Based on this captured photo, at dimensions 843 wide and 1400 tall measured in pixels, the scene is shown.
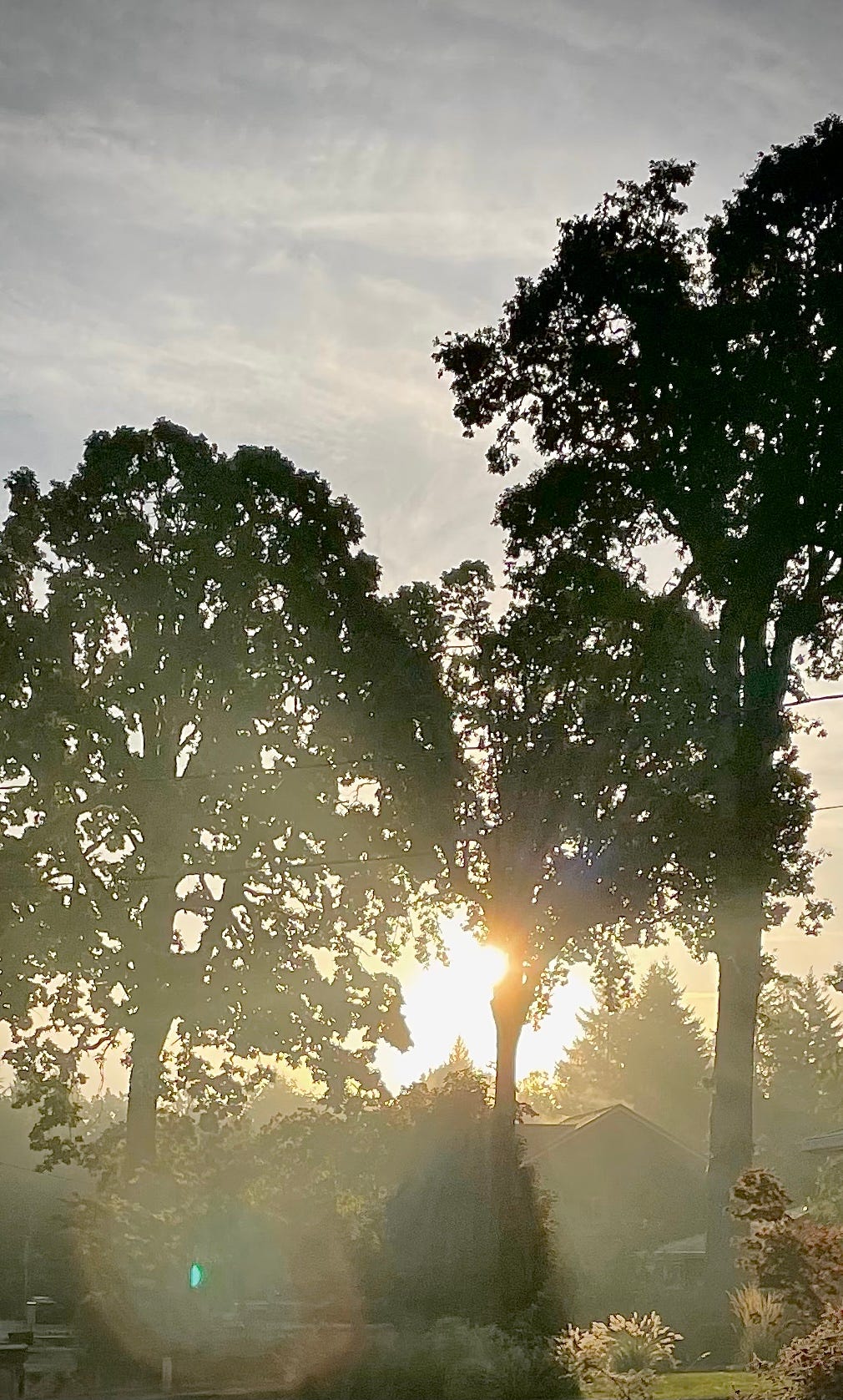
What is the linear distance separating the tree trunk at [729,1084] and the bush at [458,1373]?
27.6ft

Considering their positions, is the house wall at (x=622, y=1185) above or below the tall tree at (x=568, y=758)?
below

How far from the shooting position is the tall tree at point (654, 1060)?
114 m

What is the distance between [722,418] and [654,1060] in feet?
327

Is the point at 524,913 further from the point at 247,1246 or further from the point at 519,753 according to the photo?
the point at 247,1246

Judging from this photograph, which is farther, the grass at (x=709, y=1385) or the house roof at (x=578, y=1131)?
the house roof at (x=578, y=1131)

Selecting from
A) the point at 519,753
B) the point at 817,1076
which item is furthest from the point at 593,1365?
the point at 817,1076

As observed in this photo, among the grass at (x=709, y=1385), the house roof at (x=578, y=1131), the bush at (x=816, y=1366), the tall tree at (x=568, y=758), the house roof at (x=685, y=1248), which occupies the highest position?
the tall tree at (x=568, y=758)

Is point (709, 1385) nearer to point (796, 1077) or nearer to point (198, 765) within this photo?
point (198, 765)

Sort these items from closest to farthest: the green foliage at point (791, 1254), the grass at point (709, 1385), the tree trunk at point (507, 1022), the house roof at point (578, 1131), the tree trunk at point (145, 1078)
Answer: the grass at point (709, 1385) → the green foliage at point (791, 1254) → the tree trunk at point (507, 1022) → the tree trunk at point (145, 1078) → the house roof at point (578, 1131)

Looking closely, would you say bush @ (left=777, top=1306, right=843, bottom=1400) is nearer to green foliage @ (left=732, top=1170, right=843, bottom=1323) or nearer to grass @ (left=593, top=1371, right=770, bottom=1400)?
grass @ (left=593, top=1371, right=770, bottom=1400)

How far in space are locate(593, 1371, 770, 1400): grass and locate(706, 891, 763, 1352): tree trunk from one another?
7.69m

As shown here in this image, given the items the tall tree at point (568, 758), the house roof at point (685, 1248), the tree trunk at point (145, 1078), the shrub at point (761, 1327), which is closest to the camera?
the shrub at point (761, 1327)

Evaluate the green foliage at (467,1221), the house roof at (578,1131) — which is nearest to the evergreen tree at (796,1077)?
the house roof at (578,1131)

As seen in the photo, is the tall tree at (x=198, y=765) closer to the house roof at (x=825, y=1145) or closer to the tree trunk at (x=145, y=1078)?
the tree trunk at (x=145, y=1078)
